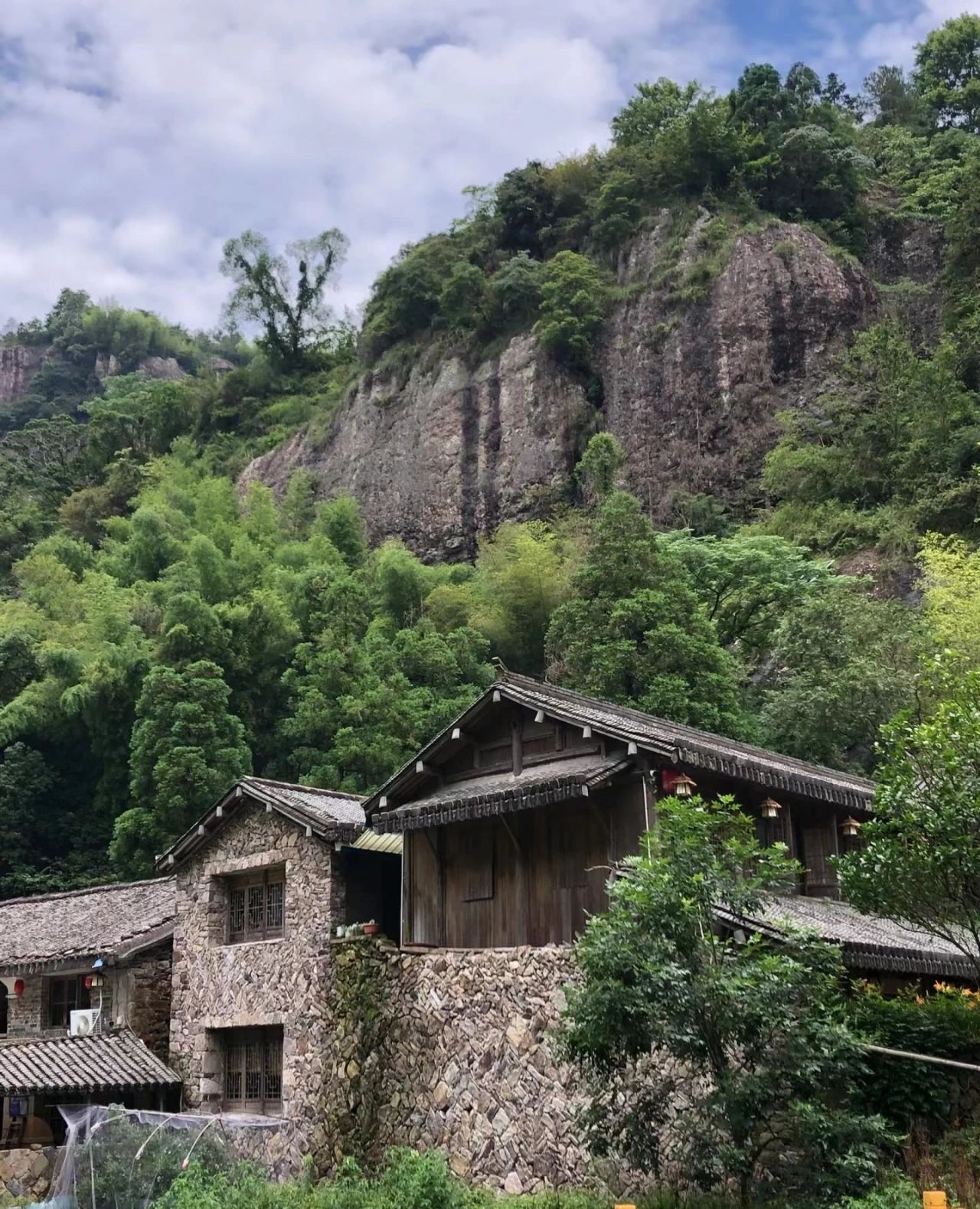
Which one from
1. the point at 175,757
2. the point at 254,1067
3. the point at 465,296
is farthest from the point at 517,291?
the point at 254,1067

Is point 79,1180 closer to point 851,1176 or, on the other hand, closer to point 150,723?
point 851,1176

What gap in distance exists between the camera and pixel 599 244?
50594 millimetres

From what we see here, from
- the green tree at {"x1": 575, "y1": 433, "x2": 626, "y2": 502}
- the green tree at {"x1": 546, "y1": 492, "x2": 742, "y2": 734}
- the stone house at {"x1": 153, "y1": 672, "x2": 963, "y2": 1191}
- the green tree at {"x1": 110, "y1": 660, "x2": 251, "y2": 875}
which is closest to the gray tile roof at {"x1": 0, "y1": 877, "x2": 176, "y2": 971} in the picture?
the stone house at {"x1": 153, "y1": 672, "x2": 963, "y2": 1191}

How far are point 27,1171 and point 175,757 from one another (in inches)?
446

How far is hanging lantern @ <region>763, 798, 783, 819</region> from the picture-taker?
16172 mm

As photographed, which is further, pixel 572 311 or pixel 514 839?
pixel 572 311

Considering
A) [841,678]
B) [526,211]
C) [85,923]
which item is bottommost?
[85,923]

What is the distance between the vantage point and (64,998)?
21.0 metres

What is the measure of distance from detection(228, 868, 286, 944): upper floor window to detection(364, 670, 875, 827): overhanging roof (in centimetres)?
265

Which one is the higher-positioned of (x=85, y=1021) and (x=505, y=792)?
(x=505, y=792)

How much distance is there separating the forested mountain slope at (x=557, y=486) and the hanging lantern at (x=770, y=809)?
28.8 ft

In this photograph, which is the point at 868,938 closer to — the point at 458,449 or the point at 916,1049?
the point at 916,1049

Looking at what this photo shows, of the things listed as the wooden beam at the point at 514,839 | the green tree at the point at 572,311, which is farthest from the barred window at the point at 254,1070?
the green tree at the point at 572,311

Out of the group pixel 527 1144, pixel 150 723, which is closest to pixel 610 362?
pixel 150 723
